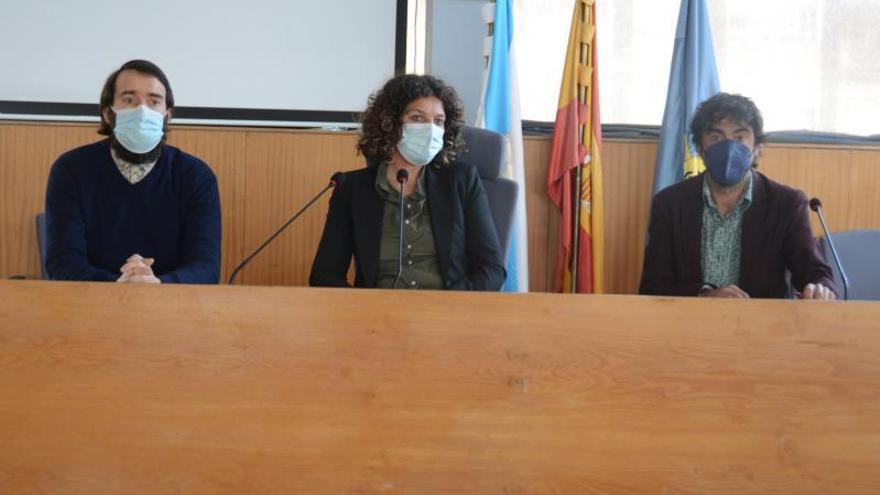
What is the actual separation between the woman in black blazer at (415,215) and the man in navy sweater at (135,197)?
0.35 m

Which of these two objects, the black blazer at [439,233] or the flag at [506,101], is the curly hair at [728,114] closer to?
the black blazer at [439,233]

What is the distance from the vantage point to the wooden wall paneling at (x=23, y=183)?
3.25 meters

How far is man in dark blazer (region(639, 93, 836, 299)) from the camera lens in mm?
2434

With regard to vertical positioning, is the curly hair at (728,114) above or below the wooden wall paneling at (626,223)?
above

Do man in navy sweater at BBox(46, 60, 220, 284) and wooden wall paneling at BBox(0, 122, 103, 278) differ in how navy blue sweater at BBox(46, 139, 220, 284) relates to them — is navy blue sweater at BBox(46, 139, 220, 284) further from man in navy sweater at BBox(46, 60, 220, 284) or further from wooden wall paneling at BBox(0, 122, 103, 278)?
wooden wall paneling at BBox(0, 122, 103, 278)

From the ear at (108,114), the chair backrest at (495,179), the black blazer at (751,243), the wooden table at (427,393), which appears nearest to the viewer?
the wooden table at (427,393)

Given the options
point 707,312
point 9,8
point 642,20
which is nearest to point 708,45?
point 642,20

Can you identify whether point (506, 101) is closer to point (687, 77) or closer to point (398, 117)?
point (687, 77)

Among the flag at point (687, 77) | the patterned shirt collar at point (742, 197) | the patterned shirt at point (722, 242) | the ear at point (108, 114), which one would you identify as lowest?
the patterned shirt at point (722, 242)

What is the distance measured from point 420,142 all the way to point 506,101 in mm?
987

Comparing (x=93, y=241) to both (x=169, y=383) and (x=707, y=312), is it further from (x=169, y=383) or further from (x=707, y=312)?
(x=707, y=312)

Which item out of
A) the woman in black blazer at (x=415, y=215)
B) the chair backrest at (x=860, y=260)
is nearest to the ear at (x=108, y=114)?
the woman in black blazer at (x=415, y=215)

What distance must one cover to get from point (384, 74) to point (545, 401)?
2.58m

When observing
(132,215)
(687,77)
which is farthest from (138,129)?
(687,77)
